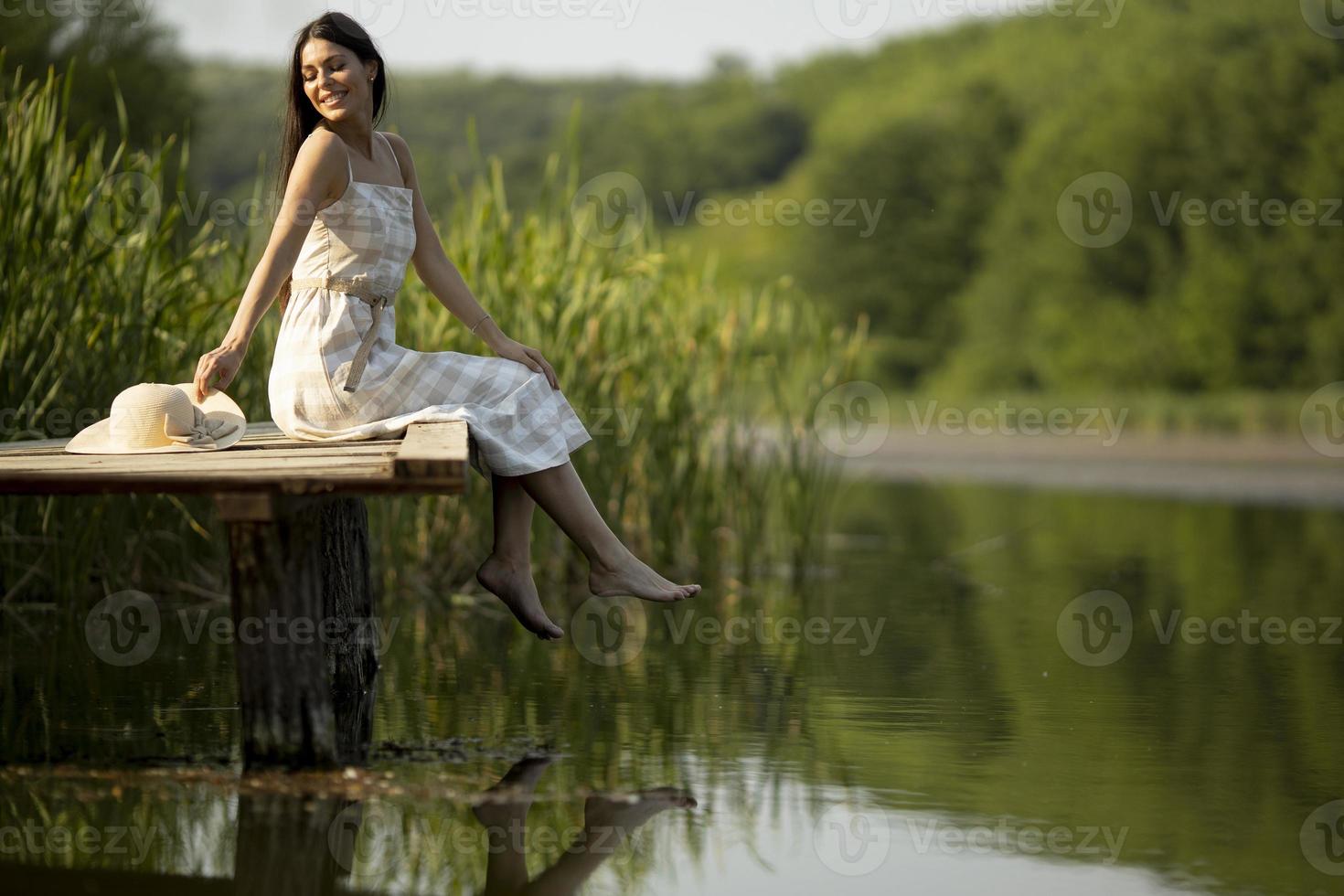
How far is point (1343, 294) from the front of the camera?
3186 cm

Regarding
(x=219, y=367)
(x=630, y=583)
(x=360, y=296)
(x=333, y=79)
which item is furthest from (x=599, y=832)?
(x=333, y=79)

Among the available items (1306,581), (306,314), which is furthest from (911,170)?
(306,314)

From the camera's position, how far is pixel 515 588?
3.69m

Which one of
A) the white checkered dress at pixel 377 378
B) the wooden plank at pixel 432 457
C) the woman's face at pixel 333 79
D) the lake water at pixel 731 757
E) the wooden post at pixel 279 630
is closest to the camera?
the lake water at pixel 731 757

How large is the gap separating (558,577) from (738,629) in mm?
1125

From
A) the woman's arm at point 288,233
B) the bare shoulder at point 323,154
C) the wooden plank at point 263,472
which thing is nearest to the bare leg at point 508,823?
the wooden plank at point 263,472

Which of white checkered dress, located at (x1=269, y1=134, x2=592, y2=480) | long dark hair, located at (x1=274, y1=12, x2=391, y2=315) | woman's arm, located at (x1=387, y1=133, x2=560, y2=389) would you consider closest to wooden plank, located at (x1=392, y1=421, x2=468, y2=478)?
white checkered dress, located at (x1=269, y1=134, x2=592, y2=480)

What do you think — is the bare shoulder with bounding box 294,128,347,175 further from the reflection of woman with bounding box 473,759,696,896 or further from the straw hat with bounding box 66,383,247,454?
the reflection of woman with bounding box 473,759,696,896

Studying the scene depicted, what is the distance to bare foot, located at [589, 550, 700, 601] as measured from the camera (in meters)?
3.68

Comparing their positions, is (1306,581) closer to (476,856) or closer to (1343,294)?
(476,856)

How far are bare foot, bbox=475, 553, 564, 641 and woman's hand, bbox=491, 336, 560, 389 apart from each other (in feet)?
1.35

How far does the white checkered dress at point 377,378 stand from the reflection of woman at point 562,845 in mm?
714

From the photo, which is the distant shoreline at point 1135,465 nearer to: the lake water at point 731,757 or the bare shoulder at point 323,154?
the lake water at point 731,757

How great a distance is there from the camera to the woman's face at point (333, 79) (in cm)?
365
